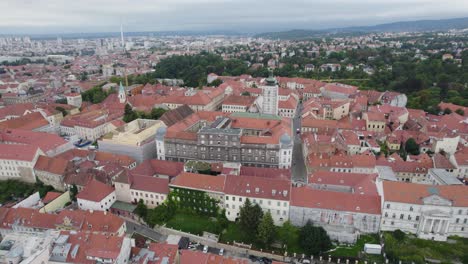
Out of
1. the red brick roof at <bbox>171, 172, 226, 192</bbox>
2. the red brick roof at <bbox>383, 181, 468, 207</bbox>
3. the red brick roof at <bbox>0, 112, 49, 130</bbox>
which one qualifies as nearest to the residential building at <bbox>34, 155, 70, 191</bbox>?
the red brick roof at <bbox>171, 172, 226, 192</bbox>

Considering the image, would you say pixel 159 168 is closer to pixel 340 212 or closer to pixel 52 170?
pixel 52 170

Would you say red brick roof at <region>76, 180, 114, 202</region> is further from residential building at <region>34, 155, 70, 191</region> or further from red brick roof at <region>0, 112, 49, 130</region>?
red brick roof at <region>0, 112, 49, 130</region>

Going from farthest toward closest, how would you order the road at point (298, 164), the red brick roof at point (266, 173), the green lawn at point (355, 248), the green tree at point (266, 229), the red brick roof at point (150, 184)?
1. the road at point (298, 164)
2. the red brick roof at point (266, 173)
3. the red brick roof at point (150, 184)
4. the green tree at point (266, 229)
5. the green lawn at point (355, 248)

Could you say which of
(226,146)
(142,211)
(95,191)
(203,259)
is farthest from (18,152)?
(203,259)

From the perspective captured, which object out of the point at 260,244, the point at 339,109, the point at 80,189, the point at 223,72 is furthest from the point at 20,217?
the point at 223,72

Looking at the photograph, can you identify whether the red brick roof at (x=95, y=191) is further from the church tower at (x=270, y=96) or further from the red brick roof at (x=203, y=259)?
the church tower at (x=270, y=96)

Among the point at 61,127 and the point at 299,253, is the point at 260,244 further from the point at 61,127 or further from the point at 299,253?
the point at 61,127

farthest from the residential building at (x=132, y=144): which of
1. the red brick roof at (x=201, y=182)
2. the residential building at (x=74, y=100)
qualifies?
the residential building at (x=74, y=100)
